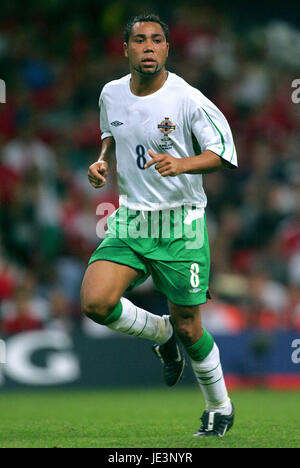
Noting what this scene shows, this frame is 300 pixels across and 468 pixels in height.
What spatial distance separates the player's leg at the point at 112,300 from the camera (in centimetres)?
549

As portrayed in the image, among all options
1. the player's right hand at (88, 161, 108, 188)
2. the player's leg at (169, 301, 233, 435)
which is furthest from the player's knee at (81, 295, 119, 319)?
the player's right hand at (88, 161, 108, 188)

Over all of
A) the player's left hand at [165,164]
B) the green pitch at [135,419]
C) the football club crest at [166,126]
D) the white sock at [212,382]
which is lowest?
the green pitch at [135,419]

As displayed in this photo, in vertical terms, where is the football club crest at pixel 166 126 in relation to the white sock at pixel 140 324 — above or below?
above

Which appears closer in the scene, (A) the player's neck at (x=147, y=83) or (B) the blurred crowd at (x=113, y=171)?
(A) the player's neck at (x=147, y=83)

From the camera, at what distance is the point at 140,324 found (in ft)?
19.1

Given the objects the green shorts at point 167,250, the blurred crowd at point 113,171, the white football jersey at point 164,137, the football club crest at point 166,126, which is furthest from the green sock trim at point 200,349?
the blurred crowd at point 113,171

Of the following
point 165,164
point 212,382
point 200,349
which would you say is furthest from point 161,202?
point 212,382

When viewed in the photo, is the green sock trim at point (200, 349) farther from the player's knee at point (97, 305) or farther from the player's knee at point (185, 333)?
the player's knee at point (97, 305)

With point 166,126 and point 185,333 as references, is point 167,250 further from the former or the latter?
point 166,126

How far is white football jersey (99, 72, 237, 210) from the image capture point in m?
5.69

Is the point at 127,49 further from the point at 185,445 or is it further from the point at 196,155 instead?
the point at 185,445

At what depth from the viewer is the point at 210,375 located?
581 cm

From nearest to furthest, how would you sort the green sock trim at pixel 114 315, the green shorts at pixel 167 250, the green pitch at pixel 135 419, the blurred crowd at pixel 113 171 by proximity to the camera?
the green pitch at pixel 135 419 < the green sock trim at pixel 114 315 < the green shorts at pixel 167 250 < the blurred crowd at pixel 113 171

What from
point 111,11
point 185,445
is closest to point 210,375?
point 185,445
